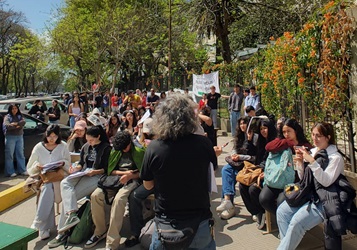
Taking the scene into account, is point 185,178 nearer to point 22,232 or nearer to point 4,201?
point 22,232

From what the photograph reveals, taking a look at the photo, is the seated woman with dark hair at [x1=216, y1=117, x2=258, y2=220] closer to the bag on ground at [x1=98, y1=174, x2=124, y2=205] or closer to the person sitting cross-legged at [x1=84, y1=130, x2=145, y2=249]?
the person sitting cross-legged at [x1=84, y1=130, x2=145, y2=249]

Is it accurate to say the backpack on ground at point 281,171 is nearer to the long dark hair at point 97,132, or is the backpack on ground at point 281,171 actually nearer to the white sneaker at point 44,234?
the long dark hair at point 97,132

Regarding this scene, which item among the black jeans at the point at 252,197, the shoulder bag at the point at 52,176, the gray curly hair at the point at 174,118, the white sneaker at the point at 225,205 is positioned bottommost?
the white sneaker at the point at 225,205

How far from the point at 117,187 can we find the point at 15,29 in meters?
37.9

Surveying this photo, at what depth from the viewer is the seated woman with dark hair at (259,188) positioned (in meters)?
3.95

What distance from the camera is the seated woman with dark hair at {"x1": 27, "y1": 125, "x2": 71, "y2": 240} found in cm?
407

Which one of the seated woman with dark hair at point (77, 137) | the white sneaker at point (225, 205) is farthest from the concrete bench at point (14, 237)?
the seated woman with dark hair at point (77, 137)

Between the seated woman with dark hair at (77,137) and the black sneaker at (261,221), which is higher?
the seated woman with dark hair at (77,137)

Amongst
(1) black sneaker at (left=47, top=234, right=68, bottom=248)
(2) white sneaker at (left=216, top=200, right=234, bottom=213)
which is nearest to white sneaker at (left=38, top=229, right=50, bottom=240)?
(1) black sneaker at (left=47, top=234, right=68, bottom=248)

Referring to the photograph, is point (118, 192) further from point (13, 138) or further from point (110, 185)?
point (13, 138)

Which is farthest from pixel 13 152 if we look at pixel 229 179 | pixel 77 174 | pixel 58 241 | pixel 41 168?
pixel 229 179

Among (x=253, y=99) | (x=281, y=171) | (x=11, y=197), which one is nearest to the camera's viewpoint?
(x=281, y=171)

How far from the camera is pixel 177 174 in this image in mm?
2230

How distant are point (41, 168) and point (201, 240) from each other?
2.83m
